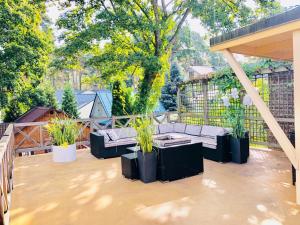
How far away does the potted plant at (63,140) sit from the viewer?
5859mm

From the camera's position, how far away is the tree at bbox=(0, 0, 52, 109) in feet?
25.8

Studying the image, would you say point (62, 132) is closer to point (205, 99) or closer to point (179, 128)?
point (179, 128)

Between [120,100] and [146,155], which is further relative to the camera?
[120,100]

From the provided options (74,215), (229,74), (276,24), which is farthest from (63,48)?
(276,24)

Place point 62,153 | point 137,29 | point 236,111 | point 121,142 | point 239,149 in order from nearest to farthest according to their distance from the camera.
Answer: point 239,149
point 236,111
point 62,153
point 121,142
point 137,29

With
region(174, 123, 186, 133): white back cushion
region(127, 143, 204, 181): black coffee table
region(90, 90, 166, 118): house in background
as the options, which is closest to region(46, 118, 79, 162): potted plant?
region(127, 143, 204, 181): black coffee table

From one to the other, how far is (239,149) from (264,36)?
113 inches

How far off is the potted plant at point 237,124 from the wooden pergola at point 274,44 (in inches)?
67.2

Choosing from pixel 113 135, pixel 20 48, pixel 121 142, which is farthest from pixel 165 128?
pixel 20 48

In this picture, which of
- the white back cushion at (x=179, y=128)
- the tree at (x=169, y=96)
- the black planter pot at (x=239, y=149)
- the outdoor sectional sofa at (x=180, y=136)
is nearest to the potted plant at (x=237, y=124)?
the black planter pot at (x=239, y=149)

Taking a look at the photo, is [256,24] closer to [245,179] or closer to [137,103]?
[245,179]

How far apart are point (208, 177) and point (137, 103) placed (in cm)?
580

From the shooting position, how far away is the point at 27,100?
947cm

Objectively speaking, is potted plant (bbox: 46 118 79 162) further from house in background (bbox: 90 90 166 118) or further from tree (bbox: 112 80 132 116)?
house in background (bbox: 90 90 166 118)
